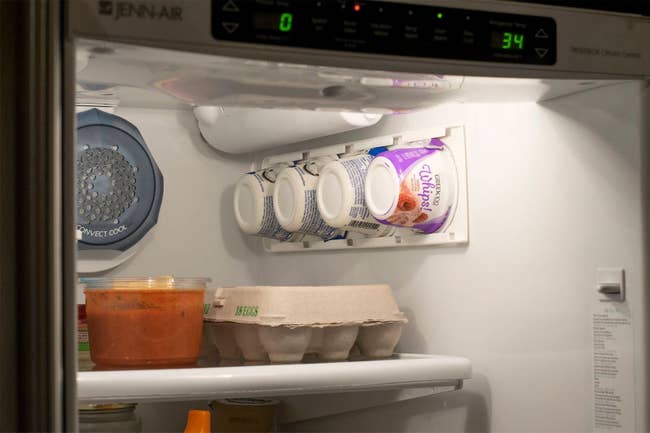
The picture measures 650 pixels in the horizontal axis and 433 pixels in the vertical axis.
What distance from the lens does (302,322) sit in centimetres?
120

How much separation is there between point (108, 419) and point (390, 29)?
0.83 m

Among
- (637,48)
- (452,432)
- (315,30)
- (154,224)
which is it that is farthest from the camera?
(154,224)

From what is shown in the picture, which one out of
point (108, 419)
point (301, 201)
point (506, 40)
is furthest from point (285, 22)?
point (108, 419)

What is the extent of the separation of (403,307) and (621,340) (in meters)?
0.41

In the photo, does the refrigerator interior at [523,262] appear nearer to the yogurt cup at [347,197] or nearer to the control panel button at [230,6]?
the yogurt cup at [347,197]

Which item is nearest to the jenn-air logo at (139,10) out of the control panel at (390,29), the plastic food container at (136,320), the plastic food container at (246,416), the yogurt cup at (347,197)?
the control panel at (390,29)

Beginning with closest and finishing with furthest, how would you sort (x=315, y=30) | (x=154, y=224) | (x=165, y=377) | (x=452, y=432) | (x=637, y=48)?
(x=315, y=30)
(x=637, y=48)
(x=165, y=377)
(x=452, y=432)
(x=154, y=224)

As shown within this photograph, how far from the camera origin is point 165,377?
1.08 metres

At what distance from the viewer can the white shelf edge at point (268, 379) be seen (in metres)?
1.06

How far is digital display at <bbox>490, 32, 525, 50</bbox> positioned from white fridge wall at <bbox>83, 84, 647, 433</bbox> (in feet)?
0.59

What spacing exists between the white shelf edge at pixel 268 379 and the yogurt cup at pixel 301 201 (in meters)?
0.28

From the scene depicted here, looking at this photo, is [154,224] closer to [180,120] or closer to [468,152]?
[180,120]

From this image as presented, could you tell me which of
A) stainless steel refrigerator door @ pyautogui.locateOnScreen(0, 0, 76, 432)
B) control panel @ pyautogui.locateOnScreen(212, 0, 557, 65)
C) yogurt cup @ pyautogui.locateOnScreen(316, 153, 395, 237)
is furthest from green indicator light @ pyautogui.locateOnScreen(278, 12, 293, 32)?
yogurt cup @ pyautogui.locateOnScreen(316, 153, 395, 237)

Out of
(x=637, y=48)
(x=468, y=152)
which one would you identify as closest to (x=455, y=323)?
(x=468, y=152)
